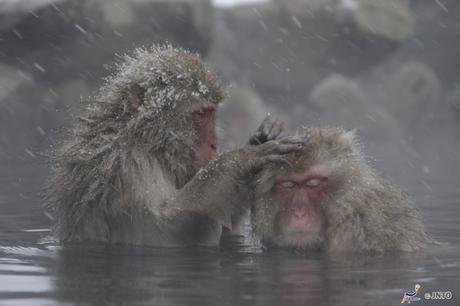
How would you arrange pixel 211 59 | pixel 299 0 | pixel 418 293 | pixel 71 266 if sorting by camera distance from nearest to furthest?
pixel 418 293, pixel 71 266, pixel 211 59, pixel 299 0

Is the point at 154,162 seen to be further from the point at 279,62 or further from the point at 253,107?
the point at 279,62

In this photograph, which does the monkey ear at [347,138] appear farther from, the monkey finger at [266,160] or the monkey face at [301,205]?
the monkey finger at [266,160]

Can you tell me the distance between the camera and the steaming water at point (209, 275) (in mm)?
4094

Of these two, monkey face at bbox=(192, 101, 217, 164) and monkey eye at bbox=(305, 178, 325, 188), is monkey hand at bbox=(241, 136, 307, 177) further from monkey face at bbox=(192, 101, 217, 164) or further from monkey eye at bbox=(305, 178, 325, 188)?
monkey face at bbox=(192, 101, 217, 164)

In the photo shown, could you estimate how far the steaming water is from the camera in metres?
4.09

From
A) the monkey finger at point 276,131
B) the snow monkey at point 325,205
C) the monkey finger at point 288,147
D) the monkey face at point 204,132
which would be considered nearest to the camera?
the monkey finger at point 288,147

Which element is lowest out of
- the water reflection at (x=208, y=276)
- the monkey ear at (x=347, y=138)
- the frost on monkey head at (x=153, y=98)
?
the water reflection at (x=208, y=276)

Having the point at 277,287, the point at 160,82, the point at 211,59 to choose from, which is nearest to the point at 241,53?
the point at 211,59

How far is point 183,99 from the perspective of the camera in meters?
5.96

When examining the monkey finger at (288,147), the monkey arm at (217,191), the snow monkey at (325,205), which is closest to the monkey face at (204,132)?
the monkey arm at (217,191)

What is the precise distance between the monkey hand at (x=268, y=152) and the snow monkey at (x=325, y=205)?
0.06m

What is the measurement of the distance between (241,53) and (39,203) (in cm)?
1104

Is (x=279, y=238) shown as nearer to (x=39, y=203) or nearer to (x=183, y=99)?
(x=183, y=99)

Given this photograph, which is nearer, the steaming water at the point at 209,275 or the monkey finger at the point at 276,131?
the steaming water at the point at 209,275
